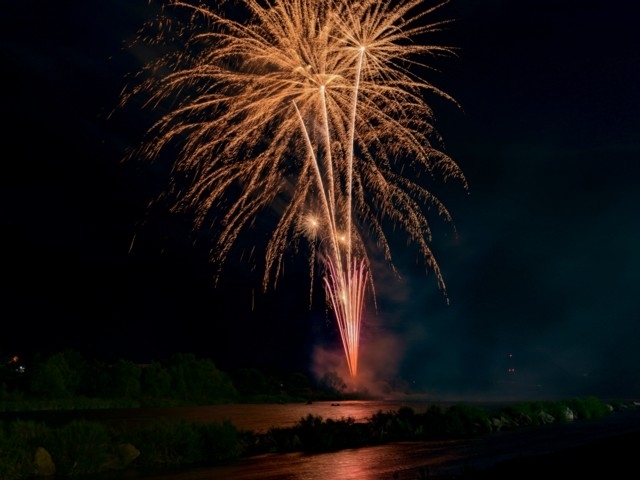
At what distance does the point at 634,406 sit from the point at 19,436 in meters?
52.7

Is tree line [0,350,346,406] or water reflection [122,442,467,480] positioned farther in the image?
tree line [0,350,346,406]

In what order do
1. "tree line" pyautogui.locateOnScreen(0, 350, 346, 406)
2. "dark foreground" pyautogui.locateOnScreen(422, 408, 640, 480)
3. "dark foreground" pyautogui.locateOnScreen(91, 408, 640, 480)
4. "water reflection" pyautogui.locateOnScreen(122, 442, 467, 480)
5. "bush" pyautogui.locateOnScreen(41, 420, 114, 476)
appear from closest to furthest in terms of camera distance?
"dark foreground" pyautogui.locateOnScreen(422, 408, 640, 480) → "dark foreground" pyautogui.locateOnScreen(91, 408, 640, 480) → "water reflection" pyautogui.locateOnScreen(122, 442, 467, 480) → "bush" pyautogui.locateOnScreen(41, 420, 114, 476) → "tree line" pyautogui.locateOnScreen(0, 350, 346, 406)

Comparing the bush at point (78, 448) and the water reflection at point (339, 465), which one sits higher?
the bush at point (78, 448)

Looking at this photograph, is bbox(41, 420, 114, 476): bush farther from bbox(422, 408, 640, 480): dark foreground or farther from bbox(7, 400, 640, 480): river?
bbox(422, 408, 640, 480): dark foreground

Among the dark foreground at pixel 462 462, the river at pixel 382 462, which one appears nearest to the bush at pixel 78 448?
the river at pixel 382 462

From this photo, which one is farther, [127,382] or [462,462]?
[127,382]

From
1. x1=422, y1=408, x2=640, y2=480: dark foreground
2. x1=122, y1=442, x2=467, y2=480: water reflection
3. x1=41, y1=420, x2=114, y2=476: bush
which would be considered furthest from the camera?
x1=41, y1=420, x2=114, y2=476: bush

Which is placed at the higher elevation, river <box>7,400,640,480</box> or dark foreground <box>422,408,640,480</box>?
river <box>7,400,640,480</box>

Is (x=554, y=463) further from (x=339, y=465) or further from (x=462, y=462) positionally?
(x=339, y=465)

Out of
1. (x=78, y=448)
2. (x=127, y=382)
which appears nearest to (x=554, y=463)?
(x=78, y=448)

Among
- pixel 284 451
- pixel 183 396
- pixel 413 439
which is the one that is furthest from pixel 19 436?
pixel 183 396

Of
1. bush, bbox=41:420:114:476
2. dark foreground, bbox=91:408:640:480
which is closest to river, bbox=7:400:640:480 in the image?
dark foreground, bbox=91:408:640:480

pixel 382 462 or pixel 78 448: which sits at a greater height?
pixel 78 448

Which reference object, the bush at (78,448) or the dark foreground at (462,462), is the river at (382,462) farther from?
the bush at (78,448)
